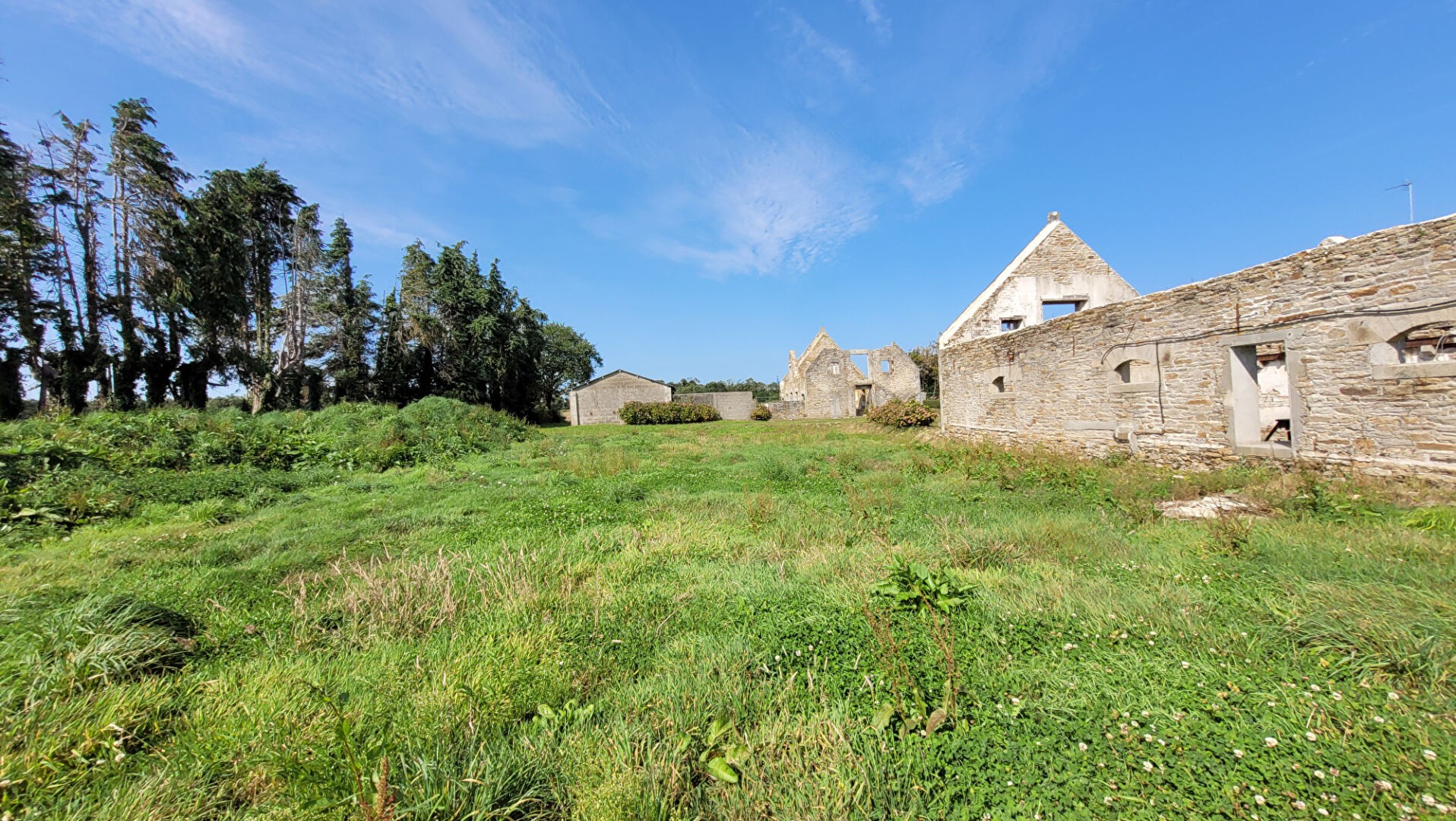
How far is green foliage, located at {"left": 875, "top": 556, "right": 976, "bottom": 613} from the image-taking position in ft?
11.1

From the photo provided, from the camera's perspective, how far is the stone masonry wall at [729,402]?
39.6 meters

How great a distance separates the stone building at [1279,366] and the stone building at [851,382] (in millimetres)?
22535

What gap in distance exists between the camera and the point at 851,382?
117 ft

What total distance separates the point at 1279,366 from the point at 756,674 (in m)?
15.5

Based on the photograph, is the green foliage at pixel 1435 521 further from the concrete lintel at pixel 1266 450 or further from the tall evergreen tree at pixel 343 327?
the tall evergreen tree at pixel 343 327

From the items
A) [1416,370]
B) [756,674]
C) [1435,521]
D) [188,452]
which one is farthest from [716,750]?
[188,452]

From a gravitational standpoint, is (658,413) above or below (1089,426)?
above

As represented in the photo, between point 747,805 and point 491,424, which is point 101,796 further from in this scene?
point 491,424

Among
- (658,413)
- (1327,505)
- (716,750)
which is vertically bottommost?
(716,750)

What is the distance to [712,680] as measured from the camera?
2809 millimetres

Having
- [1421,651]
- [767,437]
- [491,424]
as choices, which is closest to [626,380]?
[491,424]

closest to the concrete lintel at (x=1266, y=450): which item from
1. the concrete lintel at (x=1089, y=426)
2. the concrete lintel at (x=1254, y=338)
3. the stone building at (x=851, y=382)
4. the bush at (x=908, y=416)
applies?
the concrete lintel at (x=1254, y=338)

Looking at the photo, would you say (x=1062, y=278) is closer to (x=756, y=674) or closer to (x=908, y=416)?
(x=908, y=416)

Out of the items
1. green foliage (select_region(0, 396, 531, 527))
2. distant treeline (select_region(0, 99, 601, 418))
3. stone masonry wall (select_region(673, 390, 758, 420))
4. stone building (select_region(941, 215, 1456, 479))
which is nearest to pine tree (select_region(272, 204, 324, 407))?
distant treeline (select_region(0, 99, 601, 418))
